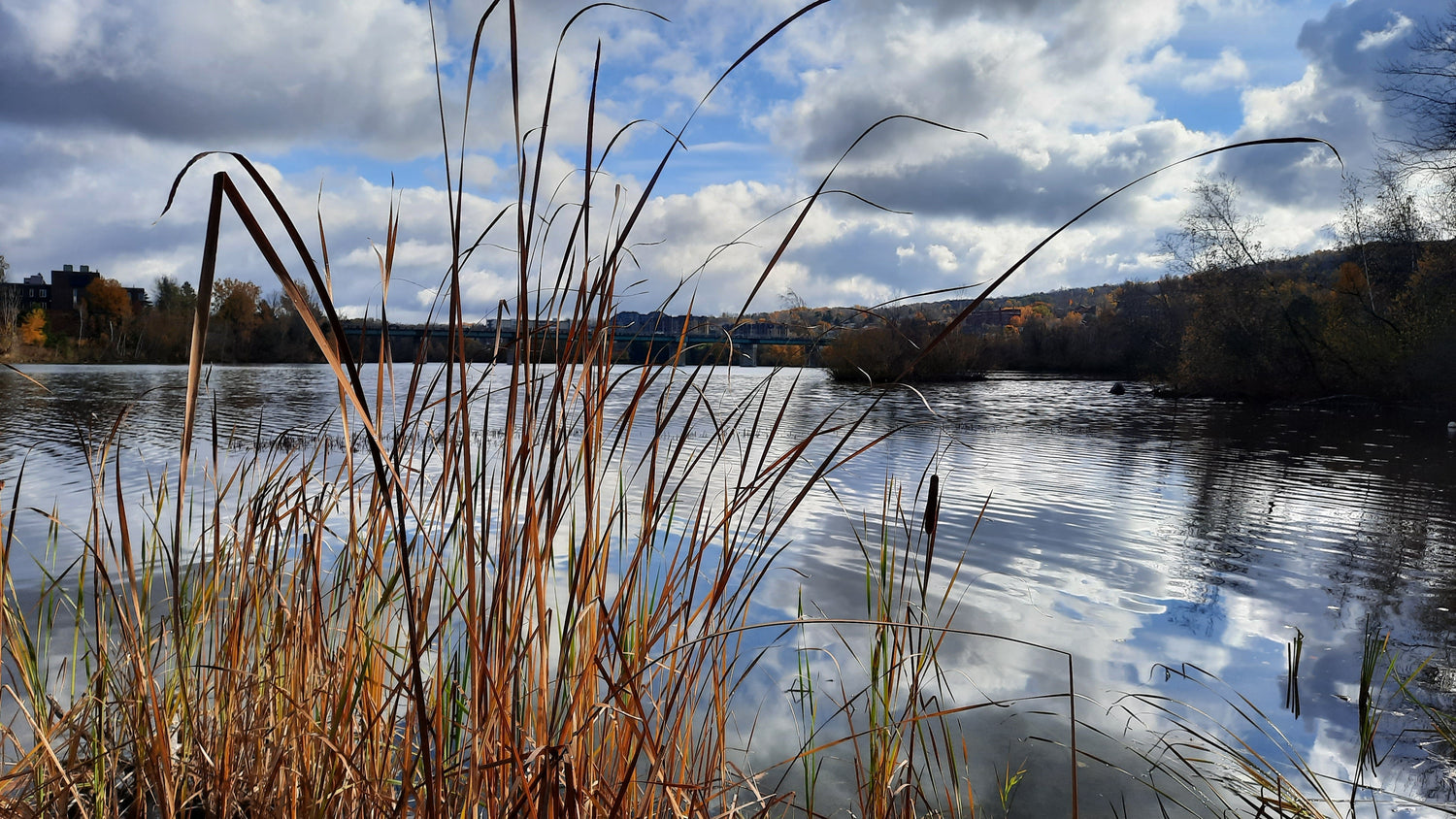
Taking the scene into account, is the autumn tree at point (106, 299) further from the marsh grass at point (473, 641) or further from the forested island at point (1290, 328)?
the marsh grass at point (473, 641)

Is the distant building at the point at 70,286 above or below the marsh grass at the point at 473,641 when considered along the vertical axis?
above

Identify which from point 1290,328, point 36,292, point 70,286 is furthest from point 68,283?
point 1290,328

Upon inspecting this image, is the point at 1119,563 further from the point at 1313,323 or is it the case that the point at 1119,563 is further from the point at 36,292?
the point at 36,292

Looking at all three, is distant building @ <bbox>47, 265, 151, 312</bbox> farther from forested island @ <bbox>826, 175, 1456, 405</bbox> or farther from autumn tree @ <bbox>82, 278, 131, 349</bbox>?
forested island @ <bbox>826, 175, 1456, 405</bbox>

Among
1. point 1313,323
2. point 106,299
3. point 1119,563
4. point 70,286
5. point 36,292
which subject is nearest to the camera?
point 1119,563

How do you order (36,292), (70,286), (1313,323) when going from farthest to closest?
(36,292), (70,286), (1313,323)

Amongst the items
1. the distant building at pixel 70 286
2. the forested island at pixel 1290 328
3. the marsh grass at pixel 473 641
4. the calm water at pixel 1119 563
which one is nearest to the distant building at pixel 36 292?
the distant building at pixel 70 286

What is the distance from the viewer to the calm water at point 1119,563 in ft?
10.4

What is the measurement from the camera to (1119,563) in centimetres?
563

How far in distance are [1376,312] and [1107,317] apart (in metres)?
25.3

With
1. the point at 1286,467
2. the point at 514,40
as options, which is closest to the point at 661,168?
the point at 514,40

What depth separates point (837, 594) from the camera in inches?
179

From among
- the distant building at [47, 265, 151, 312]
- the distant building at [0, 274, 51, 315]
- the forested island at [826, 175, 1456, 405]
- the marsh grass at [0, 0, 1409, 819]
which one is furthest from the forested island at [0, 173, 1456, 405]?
the distant building at [0, 274, 51, 315]

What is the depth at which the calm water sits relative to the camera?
316 cm
